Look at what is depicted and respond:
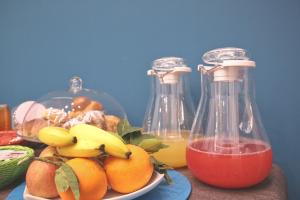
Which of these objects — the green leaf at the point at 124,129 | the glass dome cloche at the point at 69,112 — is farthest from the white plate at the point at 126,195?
the glass dome cloche at the point at 69,112

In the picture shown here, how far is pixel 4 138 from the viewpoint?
71 centimetres

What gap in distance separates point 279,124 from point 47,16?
2.65ft

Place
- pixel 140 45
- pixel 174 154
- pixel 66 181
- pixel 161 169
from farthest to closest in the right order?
pixel 140 45 < pixel 174 154 < pixel 161 169 < pixel 66 181

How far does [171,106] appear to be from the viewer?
2.09 ft

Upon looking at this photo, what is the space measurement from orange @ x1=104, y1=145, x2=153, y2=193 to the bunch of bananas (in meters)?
0.01

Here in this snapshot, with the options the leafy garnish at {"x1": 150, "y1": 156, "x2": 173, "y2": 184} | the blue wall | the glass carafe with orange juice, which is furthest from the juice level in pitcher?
the blue wall

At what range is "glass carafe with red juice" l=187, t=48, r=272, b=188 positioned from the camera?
44cm

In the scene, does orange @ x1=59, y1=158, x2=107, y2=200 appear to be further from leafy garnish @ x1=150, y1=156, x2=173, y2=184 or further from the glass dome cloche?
the glass dome cloche

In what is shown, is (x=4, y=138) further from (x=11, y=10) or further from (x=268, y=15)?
(x=268, y=15)

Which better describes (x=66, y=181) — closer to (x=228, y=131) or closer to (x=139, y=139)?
(x=139, y=139)

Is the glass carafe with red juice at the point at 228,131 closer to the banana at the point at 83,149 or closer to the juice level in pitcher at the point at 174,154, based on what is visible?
the juice level in pitcher at the point at 174,154

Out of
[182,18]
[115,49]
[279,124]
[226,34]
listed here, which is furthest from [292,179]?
[115,49]

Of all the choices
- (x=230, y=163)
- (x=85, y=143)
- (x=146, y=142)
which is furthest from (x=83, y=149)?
(x=230, y=163)

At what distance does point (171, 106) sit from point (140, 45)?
0.27 m
